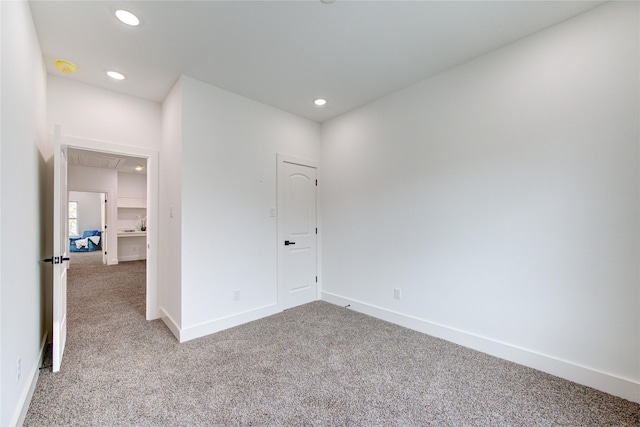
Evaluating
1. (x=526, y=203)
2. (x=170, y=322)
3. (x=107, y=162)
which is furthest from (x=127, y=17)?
(x=107, y=162)

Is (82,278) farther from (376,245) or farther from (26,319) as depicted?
(376,245)

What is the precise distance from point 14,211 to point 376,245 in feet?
10.5

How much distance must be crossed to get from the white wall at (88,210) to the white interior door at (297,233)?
11046 mm

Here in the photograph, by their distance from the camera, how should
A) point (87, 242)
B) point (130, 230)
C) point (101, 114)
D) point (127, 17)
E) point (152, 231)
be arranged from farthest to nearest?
point (87, 242) → point (130, 230) → point (152, 231) → point (101, 114) → point (127, 17)

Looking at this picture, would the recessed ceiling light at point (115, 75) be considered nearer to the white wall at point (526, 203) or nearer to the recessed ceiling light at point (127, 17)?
the recessed ceiling light at point (127, 17)

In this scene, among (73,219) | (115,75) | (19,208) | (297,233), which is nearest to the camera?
(19,208)

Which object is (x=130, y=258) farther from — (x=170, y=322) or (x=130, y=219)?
(x=170, y=322)

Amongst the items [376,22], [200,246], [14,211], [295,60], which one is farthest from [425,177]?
[14,211]

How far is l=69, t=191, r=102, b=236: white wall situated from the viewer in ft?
35.1

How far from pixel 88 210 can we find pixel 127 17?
12.0m

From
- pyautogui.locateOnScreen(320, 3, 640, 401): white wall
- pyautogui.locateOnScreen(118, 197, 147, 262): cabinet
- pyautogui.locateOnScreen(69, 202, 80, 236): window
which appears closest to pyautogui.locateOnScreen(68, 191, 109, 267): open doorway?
pyautogui.locateOnScreen(69, 202, 80, 236): window

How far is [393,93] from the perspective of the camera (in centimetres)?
331

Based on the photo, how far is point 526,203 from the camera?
2.30 metres

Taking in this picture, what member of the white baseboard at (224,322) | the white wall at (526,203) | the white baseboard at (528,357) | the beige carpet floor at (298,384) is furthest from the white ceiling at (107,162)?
the white baseboard at (528,357)
